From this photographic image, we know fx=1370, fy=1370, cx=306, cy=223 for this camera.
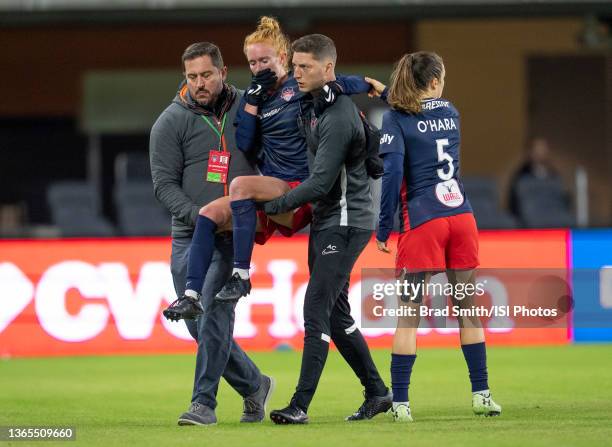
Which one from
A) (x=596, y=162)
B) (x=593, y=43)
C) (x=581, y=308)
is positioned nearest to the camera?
(x=581, y=308)

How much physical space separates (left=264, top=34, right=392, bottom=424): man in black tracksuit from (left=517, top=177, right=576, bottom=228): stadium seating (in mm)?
12678

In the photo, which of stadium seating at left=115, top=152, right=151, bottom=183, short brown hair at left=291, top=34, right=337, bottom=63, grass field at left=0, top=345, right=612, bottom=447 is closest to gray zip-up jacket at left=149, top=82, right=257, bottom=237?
short brown hair at left=291, top=34, right=337, bottom=63

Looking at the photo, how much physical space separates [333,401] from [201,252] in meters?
2.15

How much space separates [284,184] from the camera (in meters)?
8.27

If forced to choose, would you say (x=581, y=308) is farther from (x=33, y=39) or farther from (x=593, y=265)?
(x=33, y=39)

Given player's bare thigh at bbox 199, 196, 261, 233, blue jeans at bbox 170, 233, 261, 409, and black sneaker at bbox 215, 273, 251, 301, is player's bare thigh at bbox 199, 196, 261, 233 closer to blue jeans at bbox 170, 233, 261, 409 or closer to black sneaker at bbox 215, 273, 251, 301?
blue jeans at bbox 170, 233, 261, 409

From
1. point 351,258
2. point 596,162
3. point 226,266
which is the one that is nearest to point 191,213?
point 226,266

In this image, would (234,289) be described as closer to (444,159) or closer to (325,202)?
(325,202)

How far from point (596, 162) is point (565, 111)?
110 centimetres

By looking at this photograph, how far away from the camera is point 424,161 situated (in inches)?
326

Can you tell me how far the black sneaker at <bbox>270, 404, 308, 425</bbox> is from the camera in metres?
8.14

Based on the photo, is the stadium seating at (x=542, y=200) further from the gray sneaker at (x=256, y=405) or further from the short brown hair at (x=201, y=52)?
the short brown hair at (x=201, y=52)

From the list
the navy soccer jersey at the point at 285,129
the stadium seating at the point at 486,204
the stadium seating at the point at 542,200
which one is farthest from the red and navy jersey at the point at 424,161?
the stadium seating at the point at 542,200

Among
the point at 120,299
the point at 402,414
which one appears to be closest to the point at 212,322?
the point at 402,414
